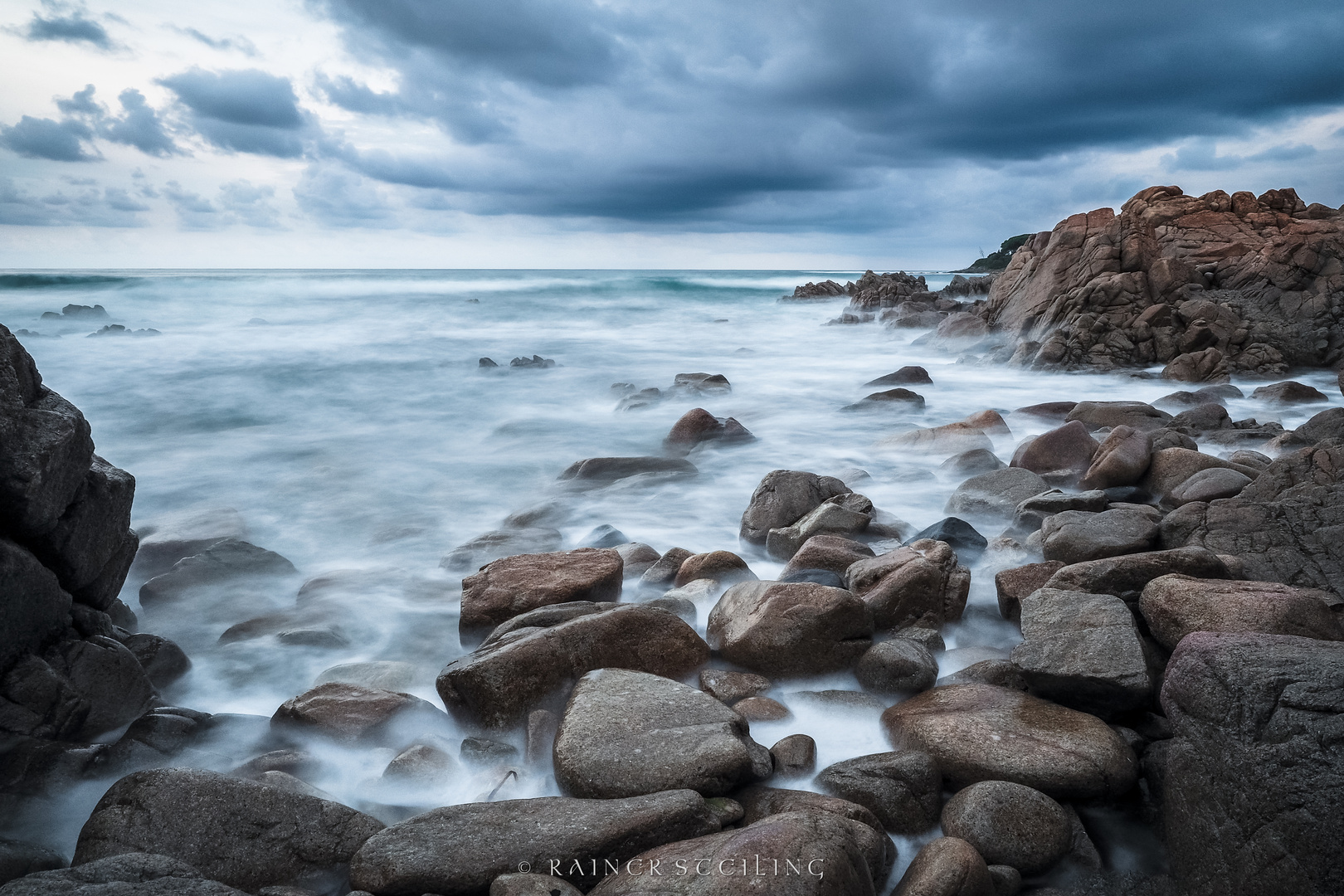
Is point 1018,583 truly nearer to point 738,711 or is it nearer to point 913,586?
point 913,586

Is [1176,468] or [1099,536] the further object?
[1176,468]

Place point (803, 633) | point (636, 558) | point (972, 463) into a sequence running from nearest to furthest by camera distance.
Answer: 1. point (803, 633)
2. point (636, 558)
3. point (972, 463)

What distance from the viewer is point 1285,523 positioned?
4.07 meters

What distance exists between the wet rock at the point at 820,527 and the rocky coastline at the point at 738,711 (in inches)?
1.1

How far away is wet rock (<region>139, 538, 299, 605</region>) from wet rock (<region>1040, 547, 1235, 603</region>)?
544 centimetres

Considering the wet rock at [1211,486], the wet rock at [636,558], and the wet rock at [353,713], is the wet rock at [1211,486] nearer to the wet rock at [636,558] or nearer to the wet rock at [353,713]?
the wet rock at [636,558]

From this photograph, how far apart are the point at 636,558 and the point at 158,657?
290 centimetres

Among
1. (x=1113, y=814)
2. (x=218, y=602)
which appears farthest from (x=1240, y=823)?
(x=218, y=602)

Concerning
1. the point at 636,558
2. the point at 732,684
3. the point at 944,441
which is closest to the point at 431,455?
the point at 636,558

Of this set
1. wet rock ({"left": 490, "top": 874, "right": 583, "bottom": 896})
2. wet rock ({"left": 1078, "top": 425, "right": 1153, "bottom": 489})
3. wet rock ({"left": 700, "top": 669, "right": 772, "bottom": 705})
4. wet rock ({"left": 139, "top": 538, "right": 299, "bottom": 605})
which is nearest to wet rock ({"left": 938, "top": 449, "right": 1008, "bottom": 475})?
wet rock ({"left": 1078, "top": 425, "right": 1153, "bottom": 489})

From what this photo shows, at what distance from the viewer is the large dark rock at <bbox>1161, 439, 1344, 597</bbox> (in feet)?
12.3

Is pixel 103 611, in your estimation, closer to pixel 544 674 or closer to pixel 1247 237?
pixel 544 674

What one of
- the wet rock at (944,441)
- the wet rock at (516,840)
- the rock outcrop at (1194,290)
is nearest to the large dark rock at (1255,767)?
the wet rock at (516,840)

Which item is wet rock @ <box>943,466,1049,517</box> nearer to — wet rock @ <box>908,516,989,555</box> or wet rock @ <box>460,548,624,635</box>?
wet rock @ <box>908,516,989,555</box>
